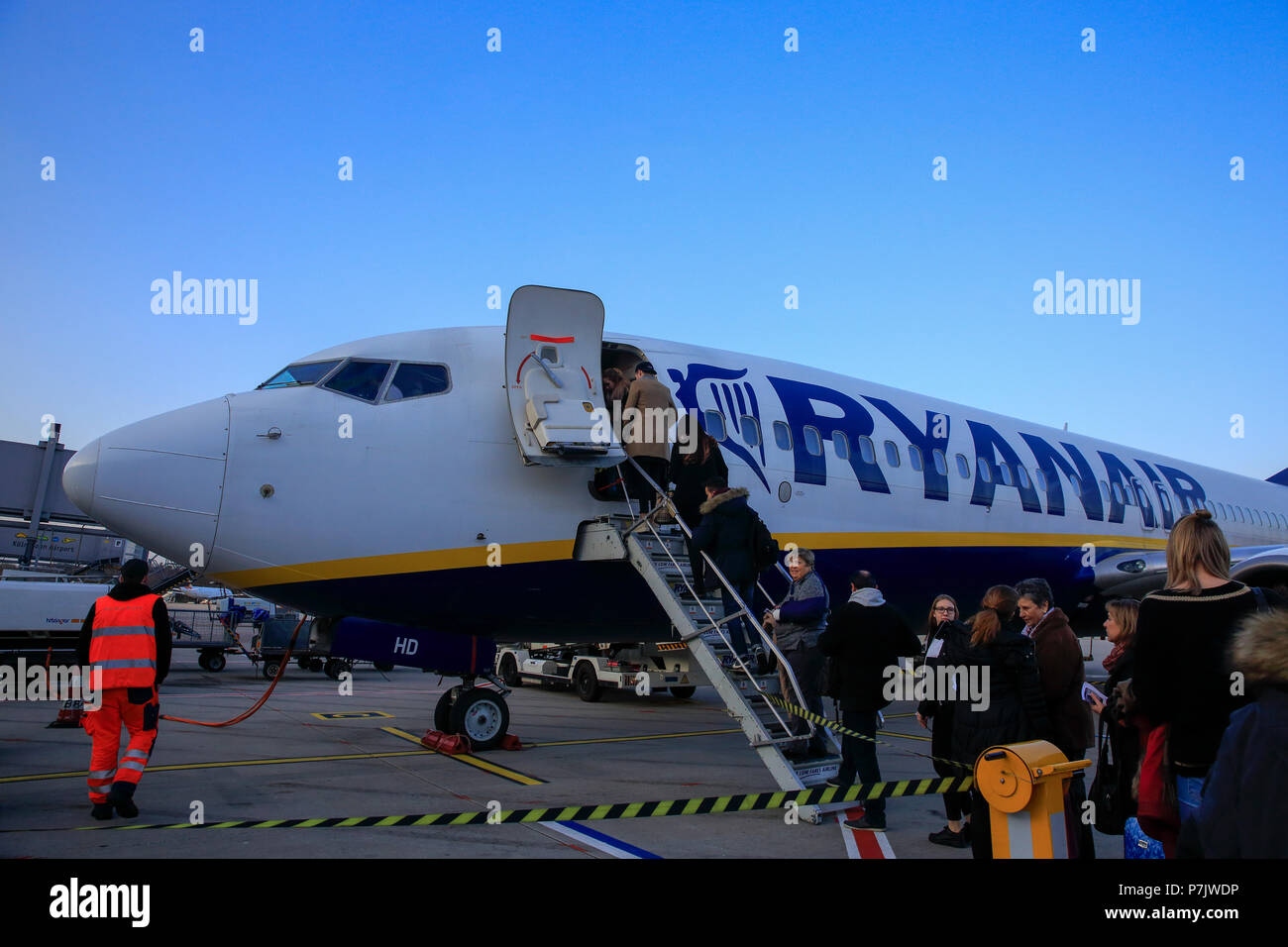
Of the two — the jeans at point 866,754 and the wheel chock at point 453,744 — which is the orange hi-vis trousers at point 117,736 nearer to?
the wheel chock at point 453,744

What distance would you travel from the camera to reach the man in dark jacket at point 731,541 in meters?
7.88

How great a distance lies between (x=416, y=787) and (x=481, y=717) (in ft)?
5.56

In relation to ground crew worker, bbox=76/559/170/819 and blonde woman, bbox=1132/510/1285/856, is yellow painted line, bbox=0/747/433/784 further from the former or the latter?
blonde woman, bbox=1132/510/1285/856

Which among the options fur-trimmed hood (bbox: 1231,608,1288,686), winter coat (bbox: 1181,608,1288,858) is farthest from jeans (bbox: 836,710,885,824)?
fur-trimmed hood (bbox: 1231,608,1288,686)

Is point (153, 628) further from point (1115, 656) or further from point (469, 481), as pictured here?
point (1115, 656)

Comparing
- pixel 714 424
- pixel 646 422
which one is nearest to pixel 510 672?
pixel 714 424

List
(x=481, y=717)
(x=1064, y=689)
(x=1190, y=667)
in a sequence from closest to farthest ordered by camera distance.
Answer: (x=1190, y=667) → (x=1064, y=689) → (x=481, y=717)

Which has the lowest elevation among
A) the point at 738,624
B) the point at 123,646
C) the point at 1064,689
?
the point at 1064,689

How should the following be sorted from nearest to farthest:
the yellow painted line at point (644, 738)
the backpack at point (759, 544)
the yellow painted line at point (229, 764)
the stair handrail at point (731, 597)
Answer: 1. the stair handrail at point (731, 597)
2. the yellow painted line at point (229, 764)
3. the backpack at point (759, 544)
4. the yellow painted line at point (644, 738)

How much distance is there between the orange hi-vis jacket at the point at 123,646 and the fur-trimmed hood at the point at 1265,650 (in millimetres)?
6915

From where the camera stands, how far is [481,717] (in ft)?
29.6

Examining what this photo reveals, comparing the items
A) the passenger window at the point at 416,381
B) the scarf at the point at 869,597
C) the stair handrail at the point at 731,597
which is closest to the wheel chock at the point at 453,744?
the stair handrail at the point at 731,597

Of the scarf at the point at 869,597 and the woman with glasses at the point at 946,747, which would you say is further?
the scarf at the point at 869,597
